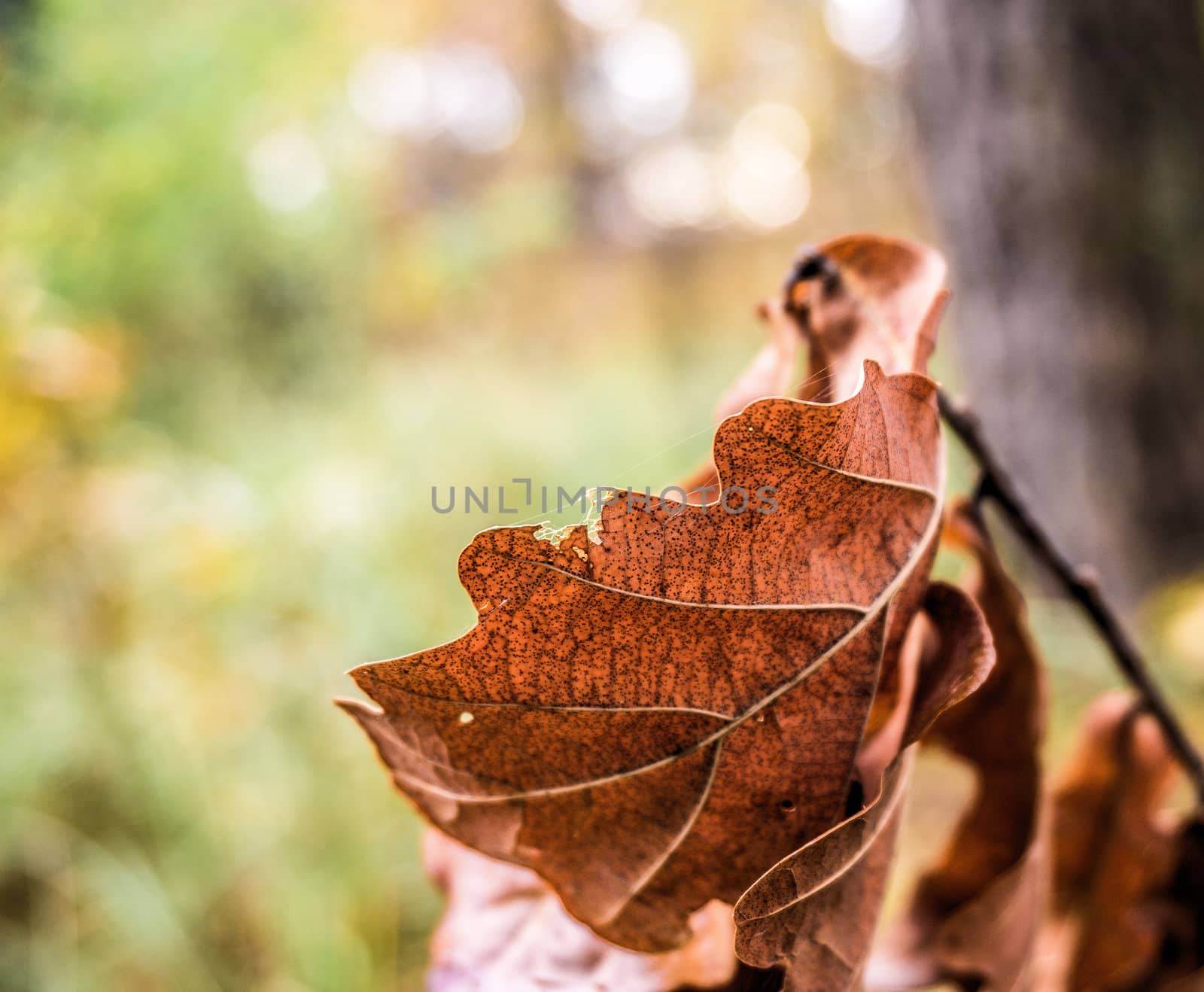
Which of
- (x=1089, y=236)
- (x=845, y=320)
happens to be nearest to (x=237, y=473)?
(x=1089, y=236)

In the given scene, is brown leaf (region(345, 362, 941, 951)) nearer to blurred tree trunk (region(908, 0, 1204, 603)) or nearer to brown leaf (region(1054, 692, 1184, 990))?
brown leaf (region(1054, 692, 1184, 990))

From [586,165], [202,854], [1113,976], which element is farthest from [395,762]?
[586,165]

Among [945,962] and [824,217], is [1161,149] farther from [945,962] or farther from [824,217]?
[824,217]

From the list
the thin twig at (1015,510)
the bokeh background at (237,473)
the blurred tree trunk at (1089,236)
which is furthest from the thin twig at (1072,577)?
the blurred tree trunk at (1089,236)

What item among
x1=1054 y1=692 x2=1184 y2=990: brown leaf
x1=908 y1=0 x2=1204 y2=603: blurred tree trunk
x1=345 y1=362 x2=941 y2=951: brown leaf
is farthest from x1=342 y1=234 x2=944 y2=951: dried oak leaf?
x1=908 y1=0 x2=1204 y2=603: blurred tree trunk

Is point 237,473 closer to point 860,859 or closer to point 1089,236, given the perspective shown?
point 1089,236
